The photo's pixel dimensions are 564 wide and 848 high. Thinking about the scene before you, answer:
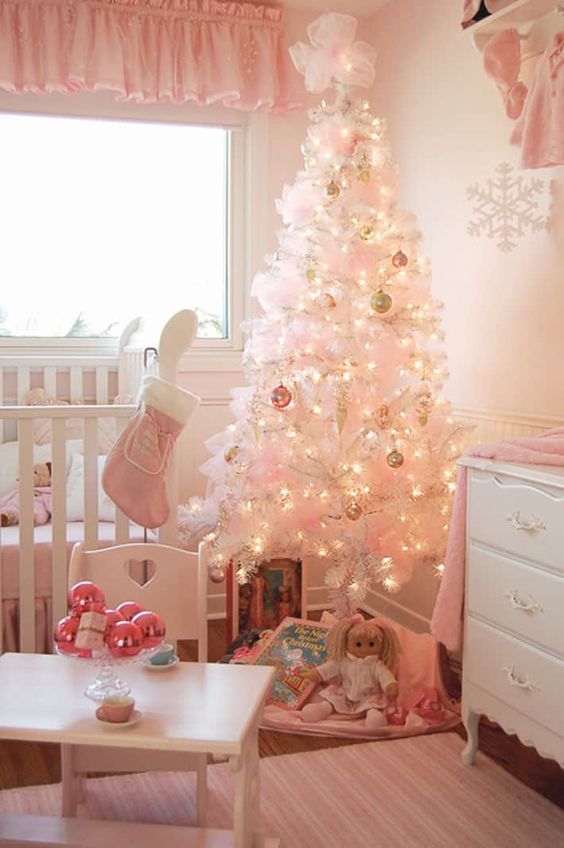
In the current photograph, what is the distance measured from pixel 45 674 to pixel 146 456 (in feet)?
2.90

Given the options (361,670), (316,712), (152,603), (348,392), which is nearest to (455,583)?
(361,670)

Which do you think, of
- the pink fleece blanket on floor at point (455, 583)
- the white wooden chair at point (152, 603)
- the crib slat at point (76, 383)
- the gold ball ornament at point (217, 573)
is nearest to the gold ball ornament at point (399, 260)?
the pink fleece blanket on floor at point (455, 583)

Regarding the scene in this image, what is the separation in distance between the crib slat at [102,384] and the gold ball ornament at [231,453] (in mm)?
873

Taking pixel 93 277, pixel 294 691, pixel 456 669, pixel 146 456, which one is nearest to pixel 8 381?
pixel 93 277

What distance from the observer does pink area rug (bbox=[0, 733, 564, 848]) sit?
2166 millimetres

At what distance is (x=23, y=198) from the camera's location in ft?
12.6

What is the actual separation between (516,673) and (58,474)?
1.33m

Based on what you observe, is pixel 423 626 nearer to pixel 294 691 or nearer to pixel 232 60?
pixel 294 691

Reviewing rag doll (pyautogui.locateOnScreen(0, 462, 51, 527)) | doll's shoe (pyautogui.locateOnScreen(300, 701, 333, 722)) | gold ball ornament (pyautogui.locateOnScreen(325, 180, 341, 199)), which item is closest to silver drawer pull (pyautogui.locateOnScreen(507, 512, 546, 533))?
doll's shoe (pyautogui.locateOnScreen(300, 701, 333, 722))

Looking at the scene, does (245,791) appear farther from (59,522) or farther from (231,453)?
(231,453)

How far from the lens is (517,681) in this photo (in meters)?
2.26

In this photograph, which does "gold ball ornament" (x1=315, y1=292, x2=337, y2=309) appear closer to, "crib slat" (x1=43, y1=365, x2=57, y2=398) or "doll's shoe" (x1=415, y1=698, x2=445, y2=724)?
"doll's shoe" (x1=415, y1=698, x2=445, y2=724)

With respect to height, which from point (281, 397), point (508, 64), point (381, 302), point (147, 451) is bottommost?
point (147, 451)

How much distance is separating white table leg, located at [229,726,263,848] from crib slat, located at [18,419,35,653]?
1155 mm
